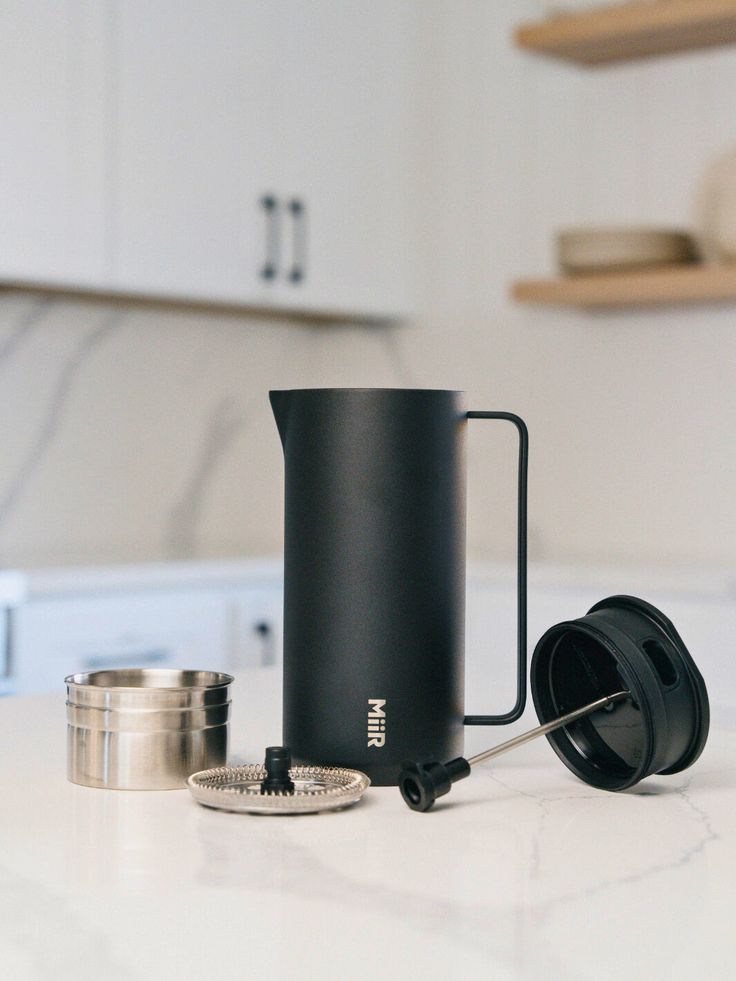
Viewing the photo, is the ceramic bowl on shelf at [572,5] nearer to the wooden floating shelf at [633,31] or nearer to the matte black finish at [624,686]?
the wooden floating shelf at [633,31]

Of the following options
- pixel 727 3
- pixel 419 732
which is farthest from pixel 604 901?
pixel 727 3

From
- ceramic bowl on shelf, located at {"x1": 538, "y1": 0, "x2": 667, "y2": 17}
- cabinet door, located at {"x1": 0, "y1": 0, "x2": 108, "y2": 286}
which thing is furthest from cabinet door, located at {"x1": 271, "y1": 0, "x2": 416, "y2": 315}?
cabinet door, located at {"x1": 0, "y1": 0, "x2": 108, "y2": 286}

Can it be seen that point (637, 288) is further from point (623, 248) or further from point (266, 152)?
point (266, 152)

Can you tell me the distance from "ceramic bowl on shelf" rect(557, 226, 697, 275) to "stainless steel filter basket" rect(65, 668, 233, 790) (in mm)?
2130

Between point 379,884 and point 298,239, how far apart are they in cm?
257

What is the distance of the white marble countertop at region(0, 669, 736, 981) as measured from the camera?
48 centimetres

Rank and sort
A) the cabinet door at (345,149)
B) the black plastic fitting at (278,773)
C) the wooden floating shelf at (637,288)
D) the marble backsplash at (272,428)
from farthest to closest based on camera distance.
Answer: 1. the cabinet door at (345,149)
2. the marble backsplash at (272,428)
3. the wooden floating shelf at (637,288)
4. the black plastic fitting at (278,773)

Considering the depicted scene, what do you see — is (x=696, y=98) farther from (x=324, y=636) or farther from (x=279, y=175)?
(x=324, y=636)

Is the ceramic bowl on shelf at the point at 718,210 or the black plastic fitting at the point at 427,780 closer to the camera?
the black plastic fitting at the point at 427,780

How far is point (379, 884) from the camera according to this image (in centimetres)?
57

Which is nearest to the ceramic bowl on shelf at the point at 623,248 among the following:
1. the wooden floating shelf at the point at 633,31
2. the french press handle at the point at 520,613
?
the wooden floating shelf at the point at 633,31

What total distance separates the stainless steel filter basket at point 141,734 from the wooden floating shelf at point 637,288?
6.74ft

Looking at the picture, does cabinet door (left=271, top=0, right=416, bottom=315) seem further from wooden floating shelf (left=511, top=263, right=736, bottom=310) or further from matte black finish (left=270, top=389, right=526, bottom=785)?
matte black finish (left=270, top=389, right=526, bottom=785)

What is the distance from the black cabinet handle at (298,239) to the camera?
3016 millimetres
